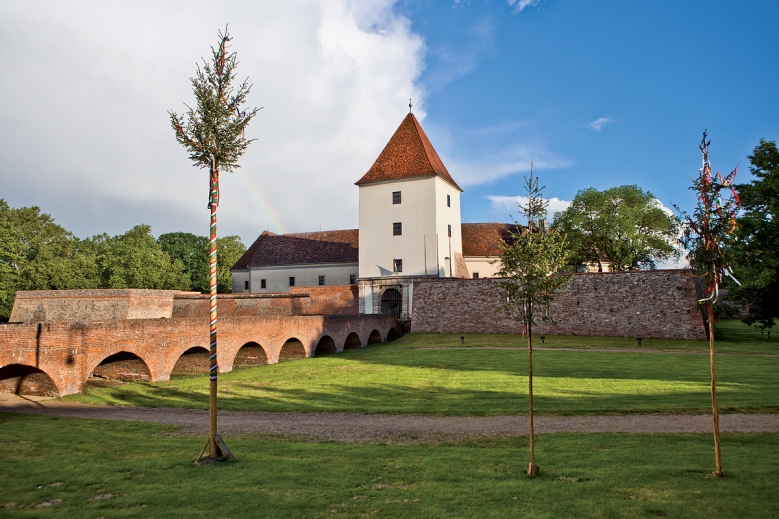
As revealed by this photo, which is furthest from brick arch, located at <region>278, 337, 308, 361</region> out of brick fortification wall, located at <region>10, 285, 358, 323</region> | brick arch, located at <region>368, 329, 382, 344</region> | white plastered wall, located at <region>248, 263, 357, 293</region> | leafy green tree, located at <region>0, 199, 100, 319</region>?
leafy green tree, located at <region>0, 199, 100, 319</region>

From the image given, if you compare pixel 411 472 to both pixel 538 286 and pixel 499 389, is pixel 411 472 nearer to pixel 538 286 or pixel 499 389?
pixel 538 286

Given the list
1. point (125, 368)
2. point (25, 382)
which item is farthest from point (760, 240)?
point (25, 382)

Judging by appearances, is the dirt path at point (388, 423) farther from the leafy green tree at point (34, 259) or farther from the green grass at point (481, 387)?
the leafy green tree at point (34, 259)

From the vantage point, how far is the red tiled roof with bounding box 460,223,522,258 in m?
45.4

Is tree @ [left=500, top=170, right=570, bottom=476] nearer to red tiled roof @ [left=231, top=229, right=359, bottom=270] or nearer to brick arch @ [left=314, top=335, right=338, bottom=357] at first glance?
brick arch @ [left=314, top=335, right=338, bottom=357]

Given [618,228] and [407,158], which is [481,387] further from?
[618,228]

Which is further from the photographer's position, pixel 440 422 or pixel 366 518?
pixel 440 422

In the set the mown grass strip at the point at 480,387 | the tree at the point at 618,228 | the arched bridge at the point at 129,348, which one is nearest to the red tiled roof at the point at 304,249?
the tree at the point at 618,228

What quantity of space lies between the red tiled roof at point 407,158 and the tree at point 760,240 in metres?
19.9

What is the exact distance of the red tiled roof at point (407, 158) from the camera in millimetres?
39000

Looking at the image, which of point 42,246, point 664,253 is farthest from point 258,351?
point 42,246

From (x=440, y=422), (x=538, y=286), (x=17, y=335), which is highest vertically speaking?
(x=538, y=286)

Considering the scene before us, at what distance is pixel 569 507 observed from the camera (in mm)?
5617

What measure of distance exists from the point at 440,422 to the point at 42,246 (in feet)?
170
